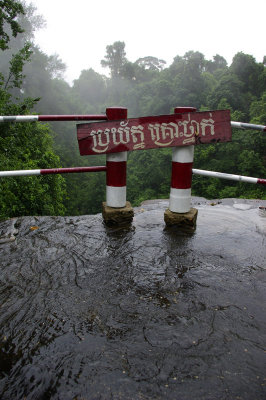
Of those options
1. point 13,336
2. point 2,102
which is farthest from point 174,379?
point 2,102

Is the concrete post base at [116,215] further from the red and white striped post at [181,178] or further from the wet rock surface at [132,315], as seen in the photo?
the red and white striped post at [181,178]

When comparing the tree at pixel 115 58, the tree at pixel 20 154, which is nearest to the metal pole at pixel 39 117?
the tree at pixel 20 154

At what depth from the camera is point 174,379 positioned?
1.02m

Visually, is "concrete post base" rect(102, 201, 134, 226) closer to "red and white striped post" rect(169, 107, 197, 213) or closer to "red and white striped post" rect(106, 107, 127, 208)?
"red and white striped post" rect(106, 107, 127, 208)

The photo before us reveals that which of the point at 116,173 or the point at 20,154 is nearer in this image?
the point at 116,173

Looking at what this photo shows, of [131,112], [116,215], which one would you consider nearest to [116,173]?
[116,215]

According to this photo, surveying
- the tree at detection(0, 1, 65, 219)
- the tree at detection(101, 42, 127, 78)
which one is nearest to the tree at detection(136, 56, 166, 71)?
the tree at detection(101, 42, 127, 78)

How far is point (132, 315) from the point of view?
134 cm

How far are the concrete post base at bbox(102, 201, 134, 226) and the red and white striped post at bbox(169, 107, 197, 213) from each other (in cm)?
38

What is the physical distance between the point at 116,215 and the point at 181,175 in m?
0.64

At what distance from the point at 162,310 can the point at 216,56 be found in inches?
2526

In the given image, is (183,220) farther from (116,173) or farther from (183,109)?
(183,109)

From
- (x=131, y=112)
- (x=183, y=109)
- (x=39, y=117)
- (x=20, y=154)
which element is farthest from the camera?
(x=131, y=112)

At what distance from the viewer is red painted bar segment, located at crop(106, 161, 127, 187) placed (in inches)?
95.7
